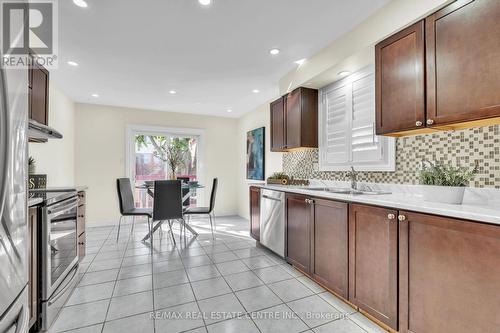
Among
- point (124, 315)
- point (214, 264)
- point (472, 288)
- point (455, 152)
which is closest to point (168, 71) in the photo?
point (214, 264)

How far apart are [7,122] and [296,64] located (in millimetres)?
2932

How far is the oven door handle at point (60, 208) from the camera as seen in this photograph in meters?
1.80

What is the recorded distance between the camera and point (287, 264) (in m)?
2.82

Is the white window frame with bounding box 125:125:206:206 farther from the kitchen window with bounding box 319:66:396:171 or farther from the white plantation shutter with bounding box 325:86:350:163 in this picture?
the white plantation shutter with bounding box 325:86:350:163

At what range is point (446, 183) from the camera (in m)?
1.62

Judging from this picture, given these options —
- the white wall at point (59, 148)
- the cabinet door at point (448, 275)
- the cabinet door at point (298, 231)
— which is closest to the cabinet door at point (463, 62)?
the cabinet door at point (448, 275)

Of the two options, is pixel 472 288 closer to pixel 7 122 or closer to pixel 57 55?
pixel 7 122

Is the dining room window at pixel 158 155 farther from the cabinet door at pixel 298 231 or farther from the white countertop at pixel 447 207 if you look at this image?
the white countertop at pixel 447 207

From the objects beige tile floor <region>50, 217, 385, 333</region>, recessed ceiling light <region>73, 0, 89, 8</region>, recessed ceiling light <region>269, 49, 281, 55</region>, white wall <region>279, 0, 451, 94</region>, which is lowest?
beige tile floor <region>50, 217, 385, 333</region>

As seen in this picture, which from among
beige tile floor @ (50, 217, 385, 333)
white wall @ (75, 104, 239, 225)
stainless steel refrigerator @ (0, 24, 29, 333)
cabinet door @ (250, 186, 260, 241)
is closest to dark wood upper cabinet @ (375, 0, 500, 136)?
beige tile floor @ (50, 217, 385, 333)

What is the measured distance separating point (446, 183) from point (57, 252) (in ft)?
9.78

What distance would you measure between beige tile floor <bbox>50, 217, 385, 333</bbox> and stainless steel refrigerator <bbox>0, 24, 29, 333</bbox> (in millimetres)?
1176

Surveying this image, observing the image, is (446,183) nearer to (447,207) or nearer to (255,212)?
(447,207)

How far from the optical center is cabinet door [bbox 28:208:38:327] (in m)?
1.57
